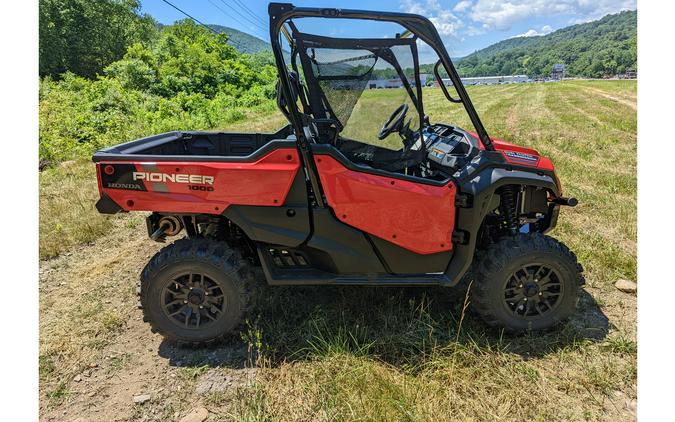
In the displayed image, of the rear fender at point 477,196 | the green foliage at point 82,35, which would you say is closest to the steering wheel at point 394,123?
the rear fender at point 477,196

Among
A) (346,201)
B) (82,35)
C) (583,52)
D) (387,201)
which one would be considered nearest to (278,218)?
(346,201)

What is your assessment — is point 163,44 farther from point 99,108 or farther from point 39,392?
point 39,392

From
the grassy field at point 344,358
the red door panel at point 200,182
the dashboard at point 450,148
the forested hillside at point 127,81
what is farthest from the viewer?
the forested hillside at point 127,81

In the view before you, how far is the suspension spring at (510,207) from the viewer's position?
3.07 meters

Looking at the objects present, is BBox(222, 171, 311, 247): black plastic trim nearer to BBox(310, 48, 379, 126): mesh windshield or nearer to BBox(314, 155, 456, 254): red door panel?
BBox(314, 155, 456, 254): red door panel

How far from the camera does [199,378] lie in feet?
9.04

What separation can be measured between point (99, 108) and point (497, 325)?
1284 centimetres

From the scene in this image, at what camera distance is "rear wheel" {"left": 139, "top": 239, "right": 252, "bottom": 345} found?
287cm

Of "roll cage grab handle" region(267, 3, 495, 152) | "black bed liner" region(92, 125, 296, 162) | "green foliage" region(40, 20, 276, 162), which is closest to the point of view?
"roll cage grab handle" region(267, 3, 495, 152)

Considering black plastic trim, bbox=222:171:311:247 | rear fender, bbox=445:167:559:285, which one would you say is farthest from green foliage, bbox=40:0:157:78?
rear fender, bbox=445:167:559:285

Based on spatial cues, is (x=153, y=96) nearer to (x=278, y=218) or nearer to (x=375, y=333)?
(x=278, y=218)

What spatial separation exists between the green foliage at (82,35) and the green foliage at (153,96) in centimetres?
900

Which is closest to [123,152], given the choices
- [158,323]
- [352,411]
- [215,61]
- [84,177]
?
[158,323]

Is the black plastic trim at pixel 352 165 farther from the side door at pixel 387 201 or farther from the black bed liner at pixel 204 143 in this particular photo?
the black bed liner at pixel 204 143
